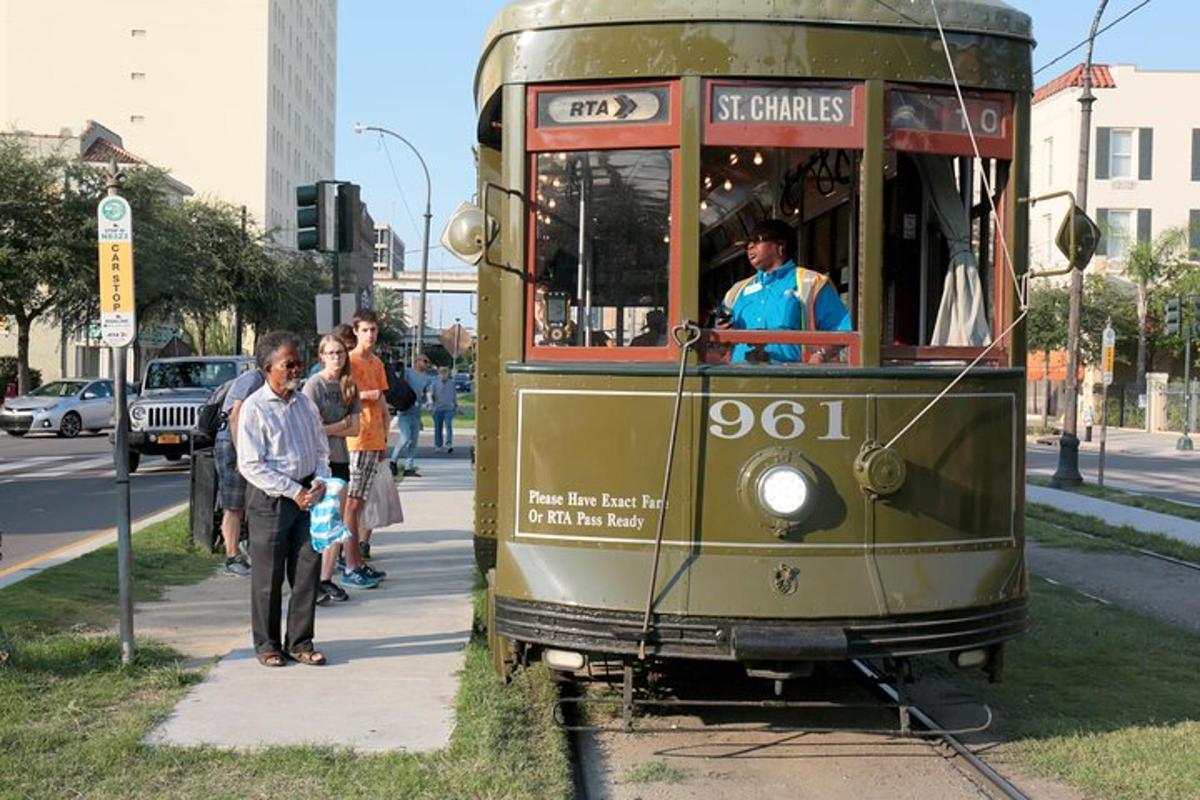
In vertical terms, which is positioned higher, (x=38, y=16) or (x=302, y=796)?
(x=38, y=16)

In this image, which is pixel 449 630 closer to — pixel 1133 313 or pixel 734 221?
pixel 734 221

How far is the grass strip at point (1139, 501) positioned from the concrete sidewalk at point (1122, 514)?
0.24m

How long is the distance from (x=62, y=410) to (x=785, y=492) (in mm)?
29429

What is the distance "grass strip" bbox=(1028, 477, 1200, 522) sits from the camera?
57.1ft

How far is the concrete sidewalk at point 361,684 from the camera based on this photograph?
18.9 feet

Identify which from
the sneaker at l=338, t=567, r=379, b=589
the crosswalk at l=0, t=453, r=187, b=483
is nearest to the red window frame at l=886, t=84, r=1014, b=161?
the sneaker at l=338, t=567, r=379, b=589

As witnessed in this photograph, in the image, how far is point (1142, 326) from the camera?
47500 millimetres

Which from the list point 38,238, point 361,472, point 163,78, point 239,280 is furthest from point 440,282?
point 361,472

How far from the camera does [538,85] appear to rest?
573 cm

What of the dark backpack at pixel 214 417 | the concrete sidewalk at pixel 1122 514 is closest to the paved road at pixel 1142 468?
the concrete sidewalk at pixel 1122 514

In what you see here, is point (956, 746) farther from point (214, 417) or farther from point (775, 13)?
point (214, 417)

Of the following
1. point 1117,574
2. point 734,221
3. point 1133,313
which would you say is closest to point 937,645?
point 734,221

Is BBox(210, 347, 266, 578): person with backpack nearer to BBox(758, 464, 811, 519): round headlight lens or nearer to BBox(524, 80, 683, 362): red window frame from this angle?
BBox(524, 80, 683, 362): red window frame

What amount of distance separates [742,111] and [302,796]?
3299mm
